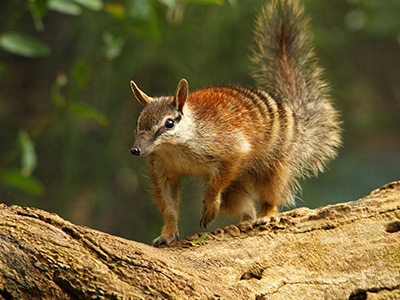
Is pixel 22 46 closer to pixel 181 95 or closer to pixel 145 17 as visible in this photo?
pixel 145 17

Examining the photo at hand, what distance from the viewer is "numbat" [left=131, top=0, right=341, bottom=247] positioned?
9.59 ft

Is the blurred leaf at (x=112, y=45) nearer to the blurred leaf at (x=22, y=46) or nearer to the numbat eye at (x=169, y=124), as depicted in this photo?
the blurred leaf at (x=22, y=46)

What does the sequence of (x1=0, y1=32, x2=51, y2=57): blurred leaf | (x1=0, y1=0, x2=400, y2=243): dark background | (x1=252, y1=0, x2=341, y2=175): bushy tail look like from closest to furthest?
1. (x1=0, y1=32, x2=51, y2=57): blurred leaf
2. (x1=252, y1=0, x2=341, y2=175): bushy tail
3. (x1=0, y1=0, x2=400, y2=243): dark background

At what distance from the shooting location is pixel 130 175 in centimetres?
597

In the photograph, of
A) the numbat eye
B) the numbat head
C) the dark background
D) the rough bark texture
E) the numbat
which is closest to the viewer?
the rough bark texture

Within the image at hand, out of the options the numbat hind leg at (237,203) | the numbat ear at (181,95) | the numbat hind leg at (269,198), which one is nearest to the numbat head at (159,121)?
the numbat ear at (181,95)

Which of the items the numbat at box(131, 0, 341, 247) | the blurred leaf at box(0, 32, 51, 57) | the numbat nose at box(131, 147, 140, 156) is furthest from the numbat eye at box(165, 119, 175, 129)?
the blurred leaf at box(0, 32, 51, 57)

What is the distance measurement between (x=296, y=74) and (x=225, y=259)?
→ 1.91 meters

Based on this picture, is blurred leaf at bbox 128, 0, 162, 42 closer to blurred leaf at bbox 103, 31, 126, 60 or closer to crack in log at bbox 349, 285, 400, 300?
blurred leaf at bbox 103, 31, 126, 60

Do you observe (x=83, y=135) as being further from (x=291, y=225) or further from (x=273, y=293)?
(x=273, y=293)

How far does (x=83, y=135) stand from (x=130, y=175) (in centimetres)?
69

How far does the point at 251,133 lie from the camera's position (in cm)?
326

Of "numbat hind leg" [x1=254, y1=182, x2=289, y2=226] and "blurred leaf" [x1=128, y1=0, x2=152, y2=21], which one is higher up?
"blurred leaf" [x1=128, y1=0, x2=152, y2=21]

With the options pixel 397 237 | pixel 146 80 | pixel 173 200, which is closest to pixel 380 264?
pixel 397 237
